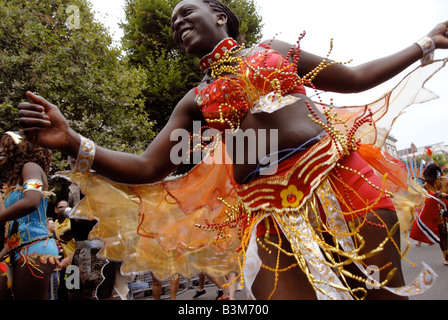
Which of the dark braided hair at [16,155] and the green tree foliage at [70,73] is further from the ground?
the green tree foliage at [70,73]

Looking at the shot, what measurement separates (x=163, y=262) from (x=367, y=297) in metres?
1.05

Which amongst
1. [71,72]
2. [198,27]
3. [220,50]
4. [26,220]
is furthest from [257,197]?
[71,72]

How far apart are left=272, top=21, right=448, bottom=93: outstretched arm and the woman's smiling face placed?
0.34 meters

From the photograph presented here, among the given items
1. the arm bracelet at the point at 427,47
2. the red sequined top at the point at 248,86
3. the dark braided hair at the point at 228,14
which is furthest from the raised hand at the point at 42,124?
the arm bracelet at the point at 427,47

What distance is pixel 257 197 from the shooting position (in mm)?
1442

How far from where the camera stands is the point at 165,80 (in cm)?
999

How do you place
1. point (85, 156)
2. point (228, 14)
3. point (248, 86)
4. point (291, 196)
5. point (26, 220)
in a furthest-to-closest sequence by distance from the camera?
point (26, 220) < point (228, 14) < point (85, 156) < point (248, 86) < point (291, 196)

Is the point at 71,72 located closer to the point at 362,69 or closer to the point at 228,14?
the point at 228,14

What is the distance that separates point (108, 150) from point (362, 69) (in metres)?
1.32

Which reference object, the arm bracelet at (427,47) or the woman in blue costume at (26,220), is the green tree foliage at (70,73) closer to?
the woman in blue costume at (26,220)

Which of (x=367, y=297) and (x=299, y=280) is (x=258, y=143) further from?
(x=367, y=297)

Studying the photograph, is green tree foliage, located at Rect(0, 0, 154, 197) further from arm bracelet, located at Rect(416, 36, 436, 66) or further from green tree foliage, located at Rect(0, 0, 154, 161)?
arm bracelet, located at Rect(416, 36, 436, 66)

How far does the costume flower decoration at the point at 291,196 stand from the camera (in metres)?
1.37

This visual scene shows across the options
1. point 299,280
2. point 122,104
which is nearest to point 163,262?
point 299,280
